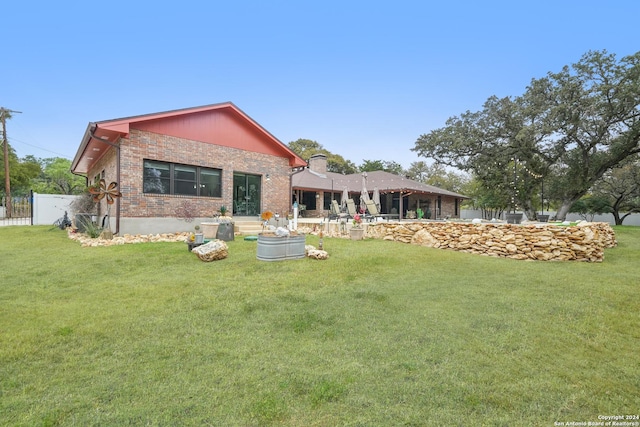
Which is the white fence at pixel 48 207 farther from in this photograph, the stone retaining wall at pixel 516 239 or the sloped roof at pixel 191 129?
the stone retaining wall at pixel 516 239

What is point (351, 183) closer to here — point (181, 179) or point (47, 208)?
point (181, 179)

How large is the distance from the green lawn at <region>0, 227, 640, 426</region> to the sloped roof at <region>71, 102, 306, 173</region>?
5208 mm

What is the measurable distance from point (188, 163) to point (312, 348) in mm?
9800

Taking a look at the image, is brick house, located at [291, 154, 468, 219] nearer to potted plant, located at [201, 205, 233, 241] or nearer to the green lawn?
potted plant, located at [201, 205, 233, 241]

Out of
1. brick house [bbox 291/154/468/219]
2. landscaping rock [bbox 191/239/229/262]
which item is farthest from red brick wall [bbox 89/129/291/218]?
brick house [bbox 291/154/468/219]

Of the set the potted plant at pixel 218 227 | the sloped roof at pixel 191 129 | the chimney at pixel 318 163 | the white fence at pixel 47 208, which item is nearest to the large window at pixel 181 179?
the potted plant at pixel 218 227

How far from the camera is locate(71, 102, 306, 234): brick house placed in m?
9.60

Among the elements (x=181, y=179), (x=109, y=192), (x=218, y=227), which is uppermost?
(x=181, y=179)

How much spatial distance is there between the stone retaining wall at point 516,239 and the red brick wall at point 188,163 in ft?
21.1

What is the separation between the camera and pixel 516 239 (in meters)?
7.79

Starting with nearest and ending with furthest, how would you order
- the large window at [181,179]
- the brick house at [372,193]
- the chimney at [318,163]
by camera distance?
the large window at [181,179] → the brick house at [372,193] → the chimney at [318,163]

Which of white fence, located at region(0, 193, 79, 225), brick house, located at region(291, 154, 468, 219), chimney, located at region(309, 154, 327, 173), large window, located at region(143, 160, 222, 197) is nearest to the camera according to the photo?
large window, located at region(143, 160, 222, 197)

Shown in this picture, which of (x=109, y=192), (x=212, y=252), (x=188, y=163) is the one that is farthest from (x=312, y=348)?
(x=188, y=163)

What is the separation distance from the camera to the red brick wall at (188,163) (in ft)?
31.6
